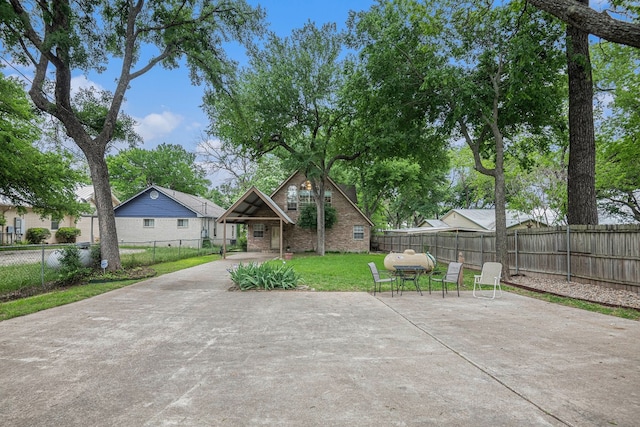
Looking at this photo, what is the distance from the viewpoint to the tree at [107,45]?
35.5 feet

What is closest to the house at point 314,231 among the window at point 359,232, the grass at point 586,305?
the window at point 359,232

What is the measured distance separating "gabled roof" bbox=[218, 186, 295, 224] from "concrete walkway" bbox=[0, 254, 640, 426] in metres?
12.9

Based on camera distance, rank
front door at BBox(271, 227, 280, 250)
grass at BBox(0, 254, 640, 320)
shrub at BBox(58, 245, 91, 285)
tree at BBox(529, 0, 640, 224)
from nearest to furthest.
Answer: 1. grass at BBox(0, 254, 640, 320)
2. shrub at BBox(58, 245, 91, 285)
3. tree at BBox(529, 0, 640, 224)
4. front door at BBox(271, 227, 280, 250)

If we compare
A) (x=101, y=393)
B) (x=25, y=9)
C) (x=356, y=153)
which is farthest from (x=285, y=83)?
(x=101, y=393)

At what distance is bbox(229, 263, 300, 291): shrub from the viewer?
992 cm

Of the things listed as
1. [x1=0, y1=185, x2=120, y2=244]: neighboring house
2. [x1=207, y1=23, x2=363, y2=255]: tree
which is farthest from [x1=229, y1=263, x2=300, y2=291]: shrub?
[x1=0, y1=185, x2=120, y2=244]: neighboring house

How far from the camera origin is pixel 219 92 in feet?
47.5

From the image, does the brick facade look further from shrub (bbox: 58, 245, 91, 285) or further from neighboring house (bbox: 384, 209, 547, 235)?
shrub (bbox: 58, 245, 91, 285)

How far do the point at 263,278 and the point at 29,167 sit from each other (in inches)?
408

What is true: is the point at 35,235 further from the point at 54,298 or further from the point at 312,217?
the point at 54,298

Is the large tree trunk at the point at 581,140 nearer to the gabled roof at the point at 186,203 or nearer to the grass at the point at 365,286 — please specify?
the grass at the point at 365,286

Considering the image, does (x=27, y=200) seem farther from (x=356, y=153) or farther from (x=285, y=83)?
(x=356, y=153)

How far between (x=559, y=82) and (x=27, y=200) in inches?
876

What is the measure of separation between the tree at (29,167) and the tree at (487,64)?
13.4 m
